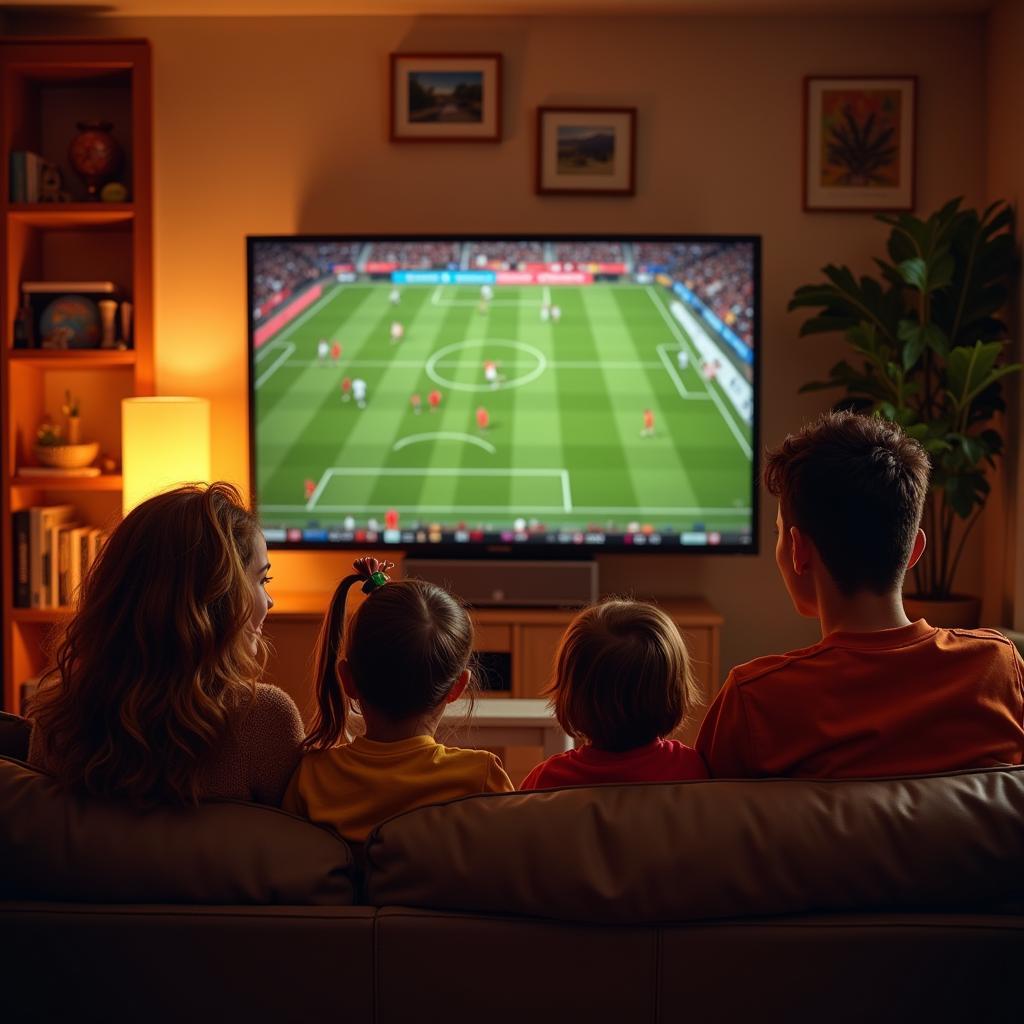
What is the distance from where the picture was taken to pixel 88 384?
4426 mm

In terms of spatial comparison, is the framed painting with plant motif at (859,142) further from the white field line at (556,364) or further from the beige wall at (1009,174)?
the white field line at (556,364)

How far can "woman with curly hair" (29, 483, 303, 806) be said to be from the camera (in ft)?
4.11

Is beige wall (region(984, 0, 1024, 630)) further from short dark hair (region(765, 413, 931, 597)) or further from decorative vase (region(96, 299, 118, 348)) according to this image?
decorative vase (region(96, 299, 118, 348))

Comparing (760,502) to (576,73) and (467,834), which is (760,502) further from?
(467,834)

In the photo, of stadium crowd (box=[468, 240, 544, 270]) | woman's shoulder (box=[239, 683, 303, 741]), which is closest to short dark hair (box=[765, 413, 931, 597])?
woman's shoulder (box=[239, 683, 303, 741])

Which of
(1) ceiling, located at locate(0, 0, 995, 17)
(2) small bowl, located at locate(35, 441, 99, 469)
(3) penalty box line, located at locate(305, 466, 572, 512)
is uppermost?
(1) ceiling, located at locate(0, 0, 995, 17)

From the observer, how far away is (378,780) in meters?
1.30

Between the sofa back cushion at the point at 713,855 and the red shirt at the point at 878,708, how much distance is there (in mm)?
173

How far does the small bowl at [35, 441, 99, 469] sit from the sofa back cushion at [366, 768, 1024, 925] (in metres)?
3.49

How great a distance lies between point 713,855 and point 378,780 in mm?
426

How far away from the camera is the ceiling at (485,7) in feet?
13.5

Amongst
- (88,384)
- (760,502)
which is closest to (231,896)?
(760,502)

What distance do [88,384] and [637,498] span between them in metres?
2.23

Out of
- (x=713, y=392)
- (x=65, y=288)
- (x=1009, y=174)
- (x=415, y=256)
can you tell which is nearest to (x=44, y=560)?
(x=65, y=288)
